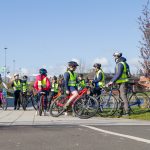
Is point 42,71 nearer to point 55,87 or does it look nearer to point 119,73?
point 119,73

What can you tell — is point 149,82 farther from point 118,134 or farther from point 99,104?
point 118,134

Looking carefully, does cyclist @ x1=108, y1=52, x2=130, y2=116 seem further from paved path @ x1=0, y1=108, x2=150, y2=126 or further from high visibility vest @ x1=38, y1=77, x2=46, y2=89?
high visibility vest @ x1=38, y1=77, x2=46, y2=89

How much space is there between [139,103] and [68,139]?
7263 mm

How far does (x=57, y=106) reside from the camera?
14.0 m

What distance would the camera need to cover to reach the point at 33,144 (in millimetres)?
7016

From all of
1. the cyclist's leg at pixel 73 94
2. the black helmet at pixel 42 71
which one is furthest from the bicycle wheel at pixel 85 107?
the black helmet at pixel 42 71

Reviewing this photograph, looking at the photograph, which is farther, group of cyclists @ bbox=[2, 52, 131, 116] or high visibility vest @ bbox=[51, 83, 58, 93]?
high visibility vest @ bbox=[51, 83, 58, 93]

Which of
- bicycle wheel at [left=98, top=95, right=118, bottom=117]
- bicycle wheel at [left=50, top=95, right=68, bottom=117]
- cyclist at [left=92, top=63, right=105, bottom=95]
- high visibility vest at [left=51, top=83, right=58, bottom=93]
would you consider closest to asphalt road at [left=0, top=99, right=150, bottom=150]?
bicycle wheel at [left=98, top=95, right=118, bottom=117]

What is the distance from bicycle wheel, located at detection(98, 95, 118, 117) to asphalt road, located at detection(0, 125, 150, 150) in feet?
13.8

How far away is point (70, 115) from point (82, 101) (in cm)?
118

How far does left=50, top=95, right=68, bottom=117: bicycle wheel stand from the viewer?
13941 mm

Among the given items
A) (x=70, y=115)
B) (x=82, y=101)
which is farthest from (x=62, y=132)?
(x=70, y=115)

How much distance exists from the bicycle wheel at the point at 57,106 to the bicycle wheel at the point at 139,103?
85.2 inches

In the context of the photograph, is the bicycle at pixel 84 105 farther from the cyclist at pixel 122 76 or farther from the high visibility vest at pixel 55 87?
the high visibility vest at pixel 55 87
